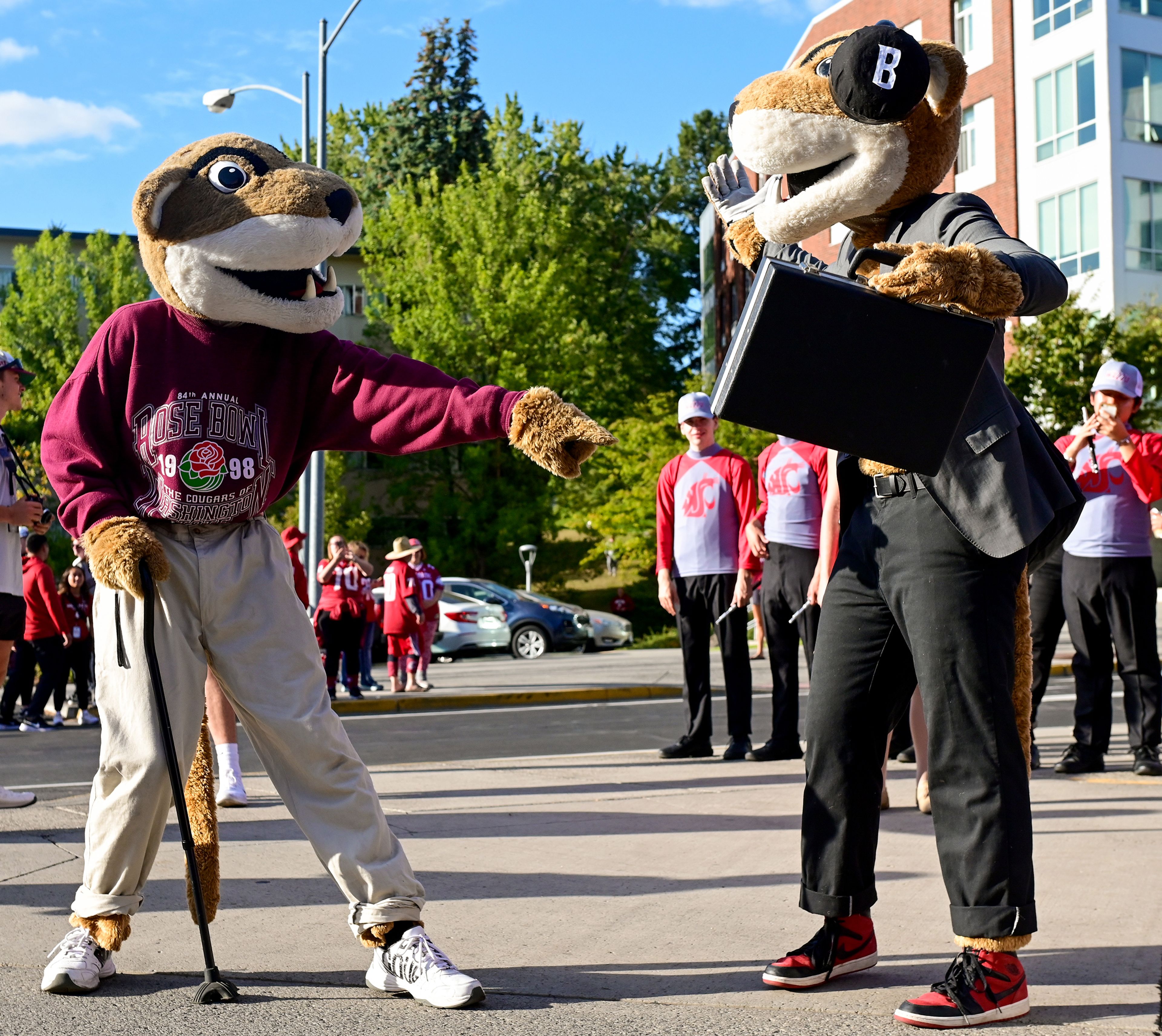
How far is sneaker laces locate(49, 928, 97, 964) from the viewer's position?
325 cm

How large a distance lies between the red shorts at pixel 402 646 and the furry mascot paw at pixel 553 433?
455 inches

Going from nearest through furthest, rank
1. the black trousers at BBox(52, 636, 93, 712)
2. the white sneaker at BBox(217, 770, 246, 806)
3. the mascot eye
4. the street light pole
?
1. the mascot eye
2. the white sneaker at BBox(217, 770, 246, 806)
3. the black trousers at BBox(52, 636, 93, 712)
4. the street light pole

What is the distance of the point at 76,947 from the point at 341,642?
10499 mm

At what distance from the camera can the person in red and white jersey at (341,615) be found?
44.6 feet

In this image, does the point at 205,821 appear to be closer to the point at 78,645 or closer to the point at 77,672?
the point at 77,672

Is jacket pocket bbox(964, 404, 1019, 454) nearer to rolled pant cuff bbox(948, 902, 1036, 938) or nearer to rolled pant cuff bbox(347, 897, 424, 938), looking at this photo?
rolled pant cuff bbox(948, 902, 1036, 938)

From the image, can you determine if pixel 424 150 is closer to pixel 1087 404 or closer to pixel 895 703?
pixel 1087 404

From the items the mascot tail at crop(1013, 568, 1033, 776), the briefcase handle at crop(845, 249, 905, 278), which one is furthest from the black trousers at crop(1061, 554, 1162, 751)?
the briefcase handle at crop(845, 249, 905, 278)

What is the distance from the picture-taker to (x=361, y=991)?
3.27 m

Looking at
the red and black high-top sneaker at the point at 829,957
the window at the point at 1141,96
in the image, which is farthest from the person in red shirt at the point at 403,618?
the window at the point at 1141,96

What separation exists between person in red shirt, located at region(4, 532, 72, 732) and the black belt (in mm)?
9847

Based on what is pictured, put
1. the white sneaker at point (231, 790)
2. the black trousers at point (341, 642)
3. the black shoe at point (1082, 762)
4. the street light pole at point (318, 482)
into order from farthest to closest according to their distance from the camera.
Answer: the street light pole at point (318, 482)
the black trousers at point (341, 642)
the black shoe at point (1082, 762)
the white sneaker at point (231, 790)

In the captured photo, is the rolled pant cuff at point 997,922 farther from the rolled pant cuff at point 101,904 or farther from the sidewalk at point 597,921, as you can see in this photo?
the rolled pant cuff at point 101,904

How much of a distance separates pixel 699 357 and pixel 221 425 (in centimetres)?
5318
